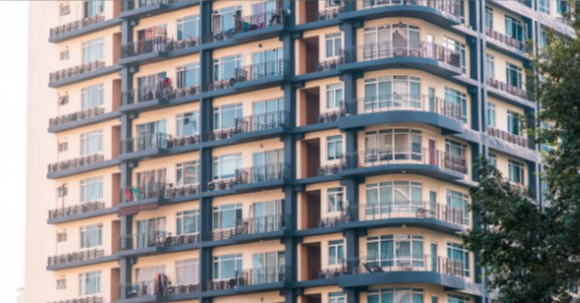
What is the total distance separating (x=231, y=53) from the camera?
111500 millimetres

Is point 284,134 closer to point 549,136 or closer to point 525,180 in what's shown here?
point 525,180

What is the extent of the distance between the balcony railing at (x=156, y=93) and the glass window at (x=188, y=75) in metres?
0.32

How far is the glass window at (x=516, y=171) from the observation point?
11312 cm

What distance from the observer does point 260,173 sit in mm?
108438

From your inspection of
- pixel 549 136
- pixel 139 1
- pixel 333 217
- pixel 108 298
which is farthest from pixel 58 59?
pixel 549 136

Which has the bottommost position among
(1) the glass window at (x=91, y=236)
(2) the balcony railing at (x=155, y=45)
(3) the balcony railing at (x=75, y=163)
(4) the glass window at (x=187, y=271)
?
(4) the glass window at (x=187, y=271)

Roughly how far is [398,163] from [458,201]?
5.78 m

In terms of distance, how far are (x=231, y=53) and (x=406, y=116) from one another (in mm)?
→ 13497

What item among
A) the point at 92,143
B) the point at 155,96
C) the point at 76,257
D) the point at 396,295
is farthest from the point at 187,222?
the point at 396,295

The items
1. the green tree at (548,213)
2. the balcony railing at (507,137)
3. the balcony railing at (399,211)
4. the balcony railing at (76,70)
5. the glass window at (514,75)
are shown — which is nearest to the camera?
the green tree at (548,213)

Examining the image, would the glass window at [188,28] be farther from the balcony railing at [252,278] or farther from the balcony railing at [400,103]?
the balcony railing at [252,278]

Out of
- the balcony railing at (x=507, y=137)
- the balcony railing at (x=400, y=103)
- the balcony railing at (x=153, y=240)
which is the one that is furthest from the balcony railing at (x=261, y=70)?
the balcony railing at (x=507, y=137)

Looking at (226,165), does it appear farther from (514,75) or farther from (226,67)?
(514,75)

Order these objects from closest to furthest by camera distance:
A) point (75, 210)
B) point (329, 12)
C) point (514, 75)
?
point (329, 12) → point (514, 75) → point (75, 210)
